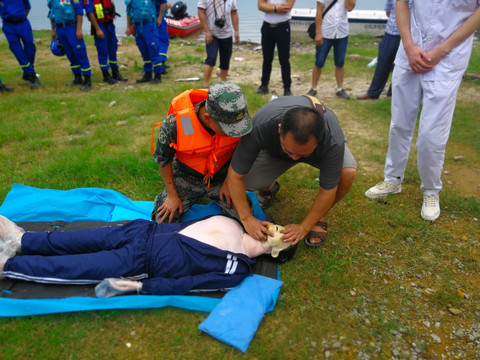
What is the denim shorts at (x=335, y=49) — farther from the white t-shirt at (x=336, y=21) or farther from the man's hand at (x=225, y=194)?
the man's hand at (x=225, y=194)

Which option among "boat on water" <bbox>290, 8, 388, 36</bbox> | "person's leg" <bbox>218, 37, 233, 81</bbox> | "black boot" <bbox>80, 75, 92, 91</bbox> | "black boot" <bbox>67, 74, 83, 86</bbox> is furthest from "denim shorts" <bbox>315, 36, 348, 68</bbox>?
"boat on water" <bbox>290, 8, 388, 36</bbox>

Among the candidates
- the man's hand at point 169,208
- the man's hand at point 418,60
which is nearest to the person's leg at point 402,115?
the man's hand at point 418,60

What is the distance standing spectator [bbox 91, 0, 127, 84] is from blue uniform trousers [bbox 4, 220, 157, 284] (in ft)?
17.6

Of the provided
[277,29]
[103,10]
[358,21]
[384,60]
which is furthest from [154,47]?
[358,21]

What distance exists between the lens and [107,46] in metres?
7.01

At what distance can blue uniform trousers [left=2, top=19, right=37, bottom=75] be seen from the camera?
6375mm

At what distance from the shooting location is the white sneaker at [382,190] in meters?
3.56

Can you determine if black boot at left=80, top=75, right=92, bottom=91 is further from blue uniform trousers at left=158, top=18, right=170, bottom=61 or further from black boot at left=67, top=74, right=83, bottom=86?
blue uniform trousers at left=158, top=18, right=170, bottom=61

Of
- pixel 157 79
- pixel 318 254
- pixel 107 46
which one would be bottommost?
pixel 318 254

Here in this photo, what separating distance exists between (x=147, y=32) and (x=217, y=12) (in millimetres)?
1659

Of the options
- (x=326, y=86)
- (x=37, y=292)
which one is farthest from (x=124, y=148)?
(x=326, y=86)

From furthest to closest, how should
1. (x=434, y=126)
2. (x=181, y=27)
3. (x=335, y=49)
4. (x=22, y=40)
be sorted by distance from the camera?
1. (x=181, y=27)
2. (x=22, y=40)
3. (x=335, y=49)
4. (x=434, y=126)

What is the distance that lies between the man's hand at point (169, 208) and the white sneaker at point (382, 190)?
75.0 inches

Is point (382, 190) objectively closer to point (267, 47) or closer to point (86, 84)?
point (267, 47)
